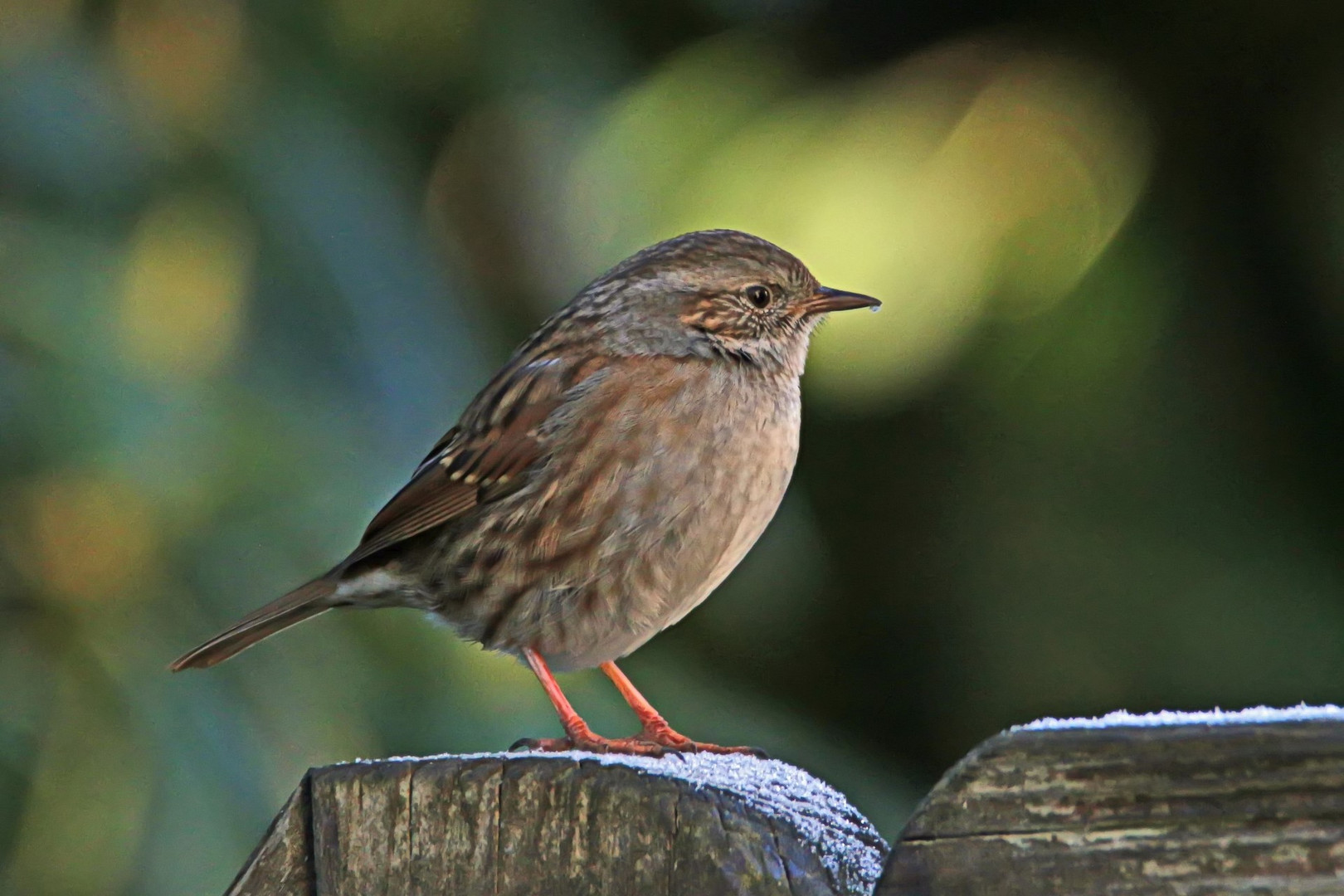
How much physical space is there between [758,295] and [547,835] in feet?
6.19

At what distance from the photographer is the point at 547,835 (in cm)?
138

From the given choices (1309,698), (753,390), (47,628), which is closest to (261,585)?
(47,628)

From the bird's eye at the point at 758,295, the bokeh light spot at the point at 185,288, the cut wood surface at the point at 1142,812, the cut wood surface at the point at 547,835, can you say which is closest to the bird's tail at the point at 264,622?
the bokeh light spot at the point at 185,288

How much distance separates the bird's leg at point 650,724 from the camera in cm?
259

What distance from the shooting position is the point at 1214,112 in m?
4.24

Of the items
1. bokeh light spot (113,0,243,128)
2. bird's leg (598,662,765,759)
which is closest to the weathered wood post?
bird's leg (598,662,765,759)

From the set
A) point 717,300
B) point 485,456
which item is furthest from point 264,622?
point 717,300

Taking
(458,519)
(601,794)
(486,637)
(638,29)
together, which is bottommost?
(601,794)

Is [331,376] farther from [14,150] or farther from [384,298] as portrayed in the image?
[14,150]

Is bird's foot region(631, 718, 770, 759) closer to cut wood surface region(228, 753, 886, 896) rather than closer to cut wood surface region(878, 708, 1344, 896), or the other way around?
cut wood surface region(228, 753, 886, 896)

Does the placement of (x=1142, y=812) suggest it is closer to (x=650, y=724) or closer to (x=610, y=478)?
(x=610, y=478)

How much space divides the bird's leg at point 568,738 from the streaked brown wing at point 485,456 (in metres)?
0.32

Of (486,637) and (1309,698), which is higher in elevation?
(486,637)

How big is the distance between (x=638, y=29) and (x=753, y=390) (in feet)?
5.69
